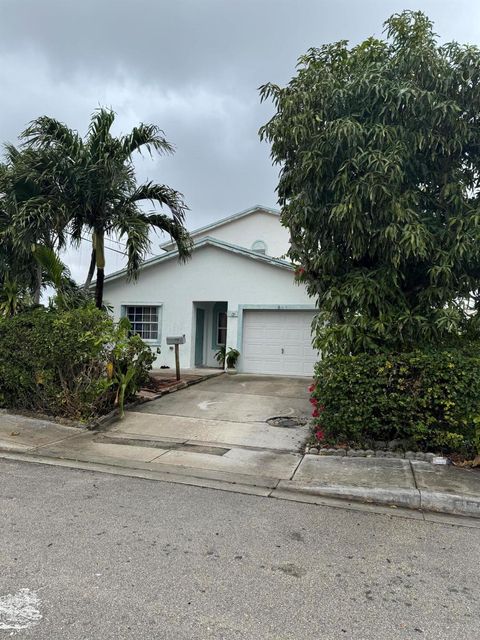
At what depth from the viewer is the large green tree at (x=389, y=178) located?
246 inches

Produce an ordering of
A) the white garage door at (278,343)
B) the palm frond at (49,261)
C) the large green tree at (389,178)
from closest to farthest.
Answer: the large green tree at (389,178) → the palm frond at (49,261) → the white garage door at (278,343)

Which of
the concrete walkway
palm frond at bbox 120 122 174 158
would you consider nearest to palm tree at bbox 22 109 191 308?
palm frond at bbox 120 122 174 158

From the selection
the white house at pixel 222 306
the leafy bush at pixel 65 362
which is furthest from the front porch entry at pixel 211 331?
the leafy bush at pixel 65 362

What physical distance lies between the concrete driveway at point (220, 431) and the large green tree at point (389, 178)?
6.15 ft

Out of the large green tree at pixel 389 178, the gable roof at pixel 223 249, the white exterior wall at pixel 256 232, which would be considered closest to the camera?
the large green tree at pixel 389 178

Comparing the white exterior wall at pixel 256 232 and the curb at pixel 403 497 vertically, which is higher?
the white exterior wall at pixel 256 232

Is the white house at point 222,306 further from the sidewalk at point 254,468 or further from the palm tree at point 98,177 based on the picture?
the sidewalk at point 254,468

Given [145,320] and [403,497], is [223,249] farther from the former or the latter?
[403,497]

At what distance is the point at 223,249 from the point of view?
15312mm

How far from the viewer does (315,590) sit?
325cm

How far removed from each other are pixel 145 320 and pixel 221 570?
525 inches

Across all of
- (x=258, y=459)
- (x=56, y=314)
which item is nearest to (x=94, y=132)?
(x=56, y=314)

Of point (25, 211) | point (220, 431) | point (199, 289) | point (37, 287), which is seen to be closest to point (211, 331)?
point (199, 289)

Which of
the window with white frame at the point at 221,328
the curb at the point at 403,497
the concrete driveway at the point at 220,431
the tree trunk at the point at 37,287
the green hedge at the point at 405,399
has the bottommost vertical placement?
the curb at the point at 403,497
